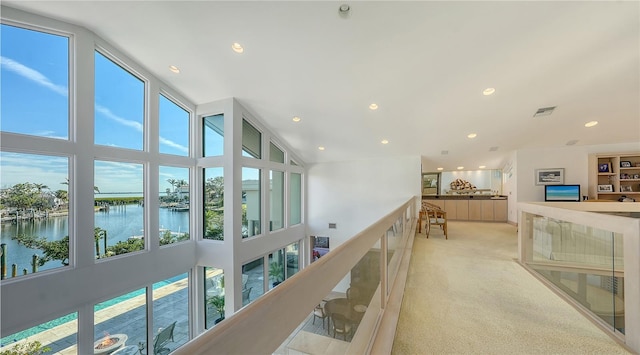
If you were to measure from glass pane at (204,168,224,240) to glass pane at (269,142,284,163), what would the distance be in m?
1.72

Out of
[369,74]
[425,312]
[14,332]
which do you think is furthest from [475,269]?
[14,332]

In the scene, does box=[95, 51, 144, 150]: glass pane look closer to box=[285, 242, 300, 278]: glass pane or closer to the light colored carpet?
box=[285, 242, 300, 278]: glass pane

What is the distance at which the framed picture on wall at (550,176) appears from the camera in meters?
5.88

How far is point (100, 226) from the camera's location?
386 cm

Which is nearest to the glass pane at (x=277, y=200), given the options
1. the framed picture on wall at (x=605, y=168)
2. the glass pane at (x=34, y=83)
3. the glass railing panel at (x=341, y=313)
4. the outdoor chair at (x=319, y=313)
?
the glass pane at (x=34, y=83)

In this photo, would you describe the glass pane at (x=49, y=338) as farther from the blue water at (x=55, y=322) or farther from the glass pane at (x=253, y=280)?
the glass pane at (x=253, y=280)

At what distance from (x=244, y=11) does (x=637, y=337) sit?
433 centimetres

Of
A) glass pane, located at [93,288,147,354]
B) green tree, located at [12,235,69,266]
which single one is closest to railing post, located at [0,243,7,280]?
green tree, located at [12,235,69,266]

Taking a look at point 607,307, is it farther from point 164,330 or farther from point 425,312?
point 164,330

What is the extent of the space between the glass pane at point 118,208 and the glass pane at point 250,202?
2.02 metres

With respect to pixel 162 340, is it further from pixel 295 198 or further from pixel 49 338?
pixel 295 198

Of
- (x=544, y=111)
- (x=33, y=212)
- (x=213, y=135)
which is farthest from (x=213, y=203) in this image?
(x=544, y=111)

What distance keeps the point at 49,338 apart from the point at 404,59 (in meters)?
6.31

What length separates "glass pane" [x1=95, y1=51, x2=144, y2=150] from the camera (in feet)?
12.9
